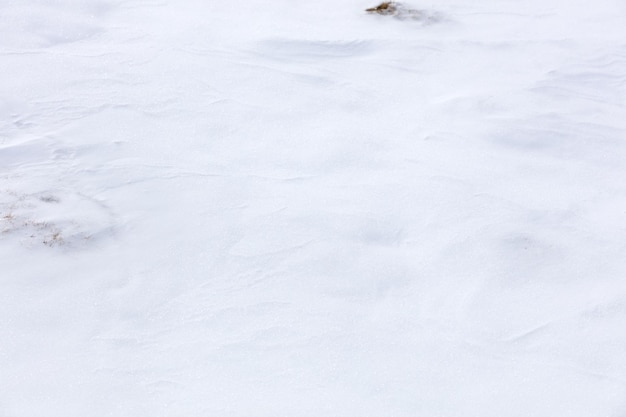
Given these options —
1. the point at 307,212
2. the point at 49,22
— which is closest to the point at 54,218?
the point at 307,212

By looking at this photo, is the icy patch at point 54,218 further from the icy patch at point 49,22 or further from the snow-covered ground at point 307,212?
the icy patch at point 49,22

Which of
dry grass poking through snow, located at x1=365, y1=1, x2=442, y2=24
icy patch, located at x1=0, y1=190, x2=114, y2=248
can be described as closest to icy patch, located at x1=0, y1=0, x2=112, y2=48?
icy patch, located at x1=0, y1=190, x2=114, y2=248

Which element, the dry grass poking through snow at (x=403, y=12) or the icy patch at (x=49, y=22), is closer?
the icy patch at (x=49, y=22)

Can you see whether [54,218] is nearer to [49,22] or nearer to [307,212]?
[307,212]

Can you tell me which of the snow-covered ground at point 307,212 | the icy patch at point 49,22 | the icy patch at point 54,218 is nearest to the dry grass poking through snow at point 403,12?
the snow-covered ground at point 307,212

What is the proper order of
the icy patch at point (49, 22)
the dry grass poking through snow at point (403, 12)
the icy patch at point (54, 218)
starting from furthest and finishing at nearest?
the dry grass poking through snow at point (403, 12), the icy patch at point (49, 22), the icy patch at point (54, 218)

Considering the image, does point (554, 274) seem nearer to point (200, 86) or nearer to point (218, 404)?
point (218, 404)

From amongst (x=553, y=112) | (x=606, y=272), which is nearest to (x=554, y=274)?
(x=606, y=272)

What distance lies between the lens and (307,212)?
234cm

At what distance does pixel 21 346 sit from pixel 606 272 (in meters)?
1.83

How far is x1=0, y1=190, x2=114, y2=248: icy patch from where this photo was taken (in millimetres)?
2186

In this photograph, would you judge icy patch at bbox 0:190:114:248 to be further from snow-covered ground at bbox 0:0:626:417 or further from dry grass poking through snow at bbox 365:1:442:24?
dry grass poking through snow at bbox 365:1:442:24

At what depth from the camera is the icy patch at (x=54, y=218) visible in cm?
219

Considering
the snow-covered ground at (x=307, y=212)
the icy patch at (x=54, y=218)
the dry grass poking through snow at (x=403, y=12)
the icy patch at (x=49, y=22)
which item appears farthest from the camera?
the dry grass poking through snow at (x=403, y=12)
